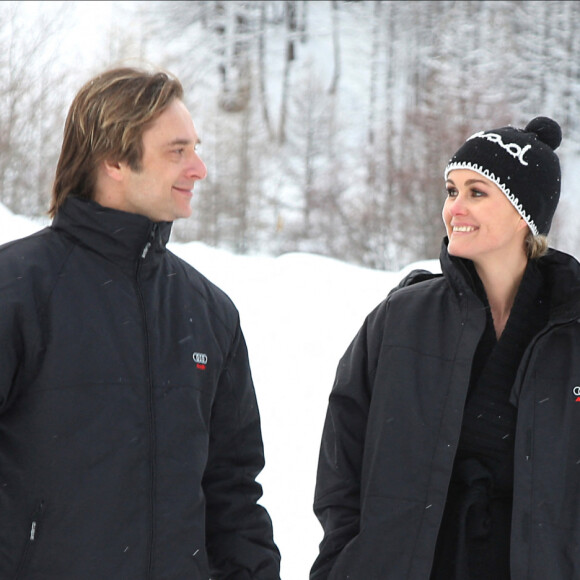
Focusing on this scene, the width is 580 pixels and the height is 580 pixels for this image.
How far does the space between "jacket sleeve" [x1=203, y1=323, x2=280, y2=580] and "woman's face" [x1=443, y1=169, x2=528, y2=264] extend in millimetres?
695

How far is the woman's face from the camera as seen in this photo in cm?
244

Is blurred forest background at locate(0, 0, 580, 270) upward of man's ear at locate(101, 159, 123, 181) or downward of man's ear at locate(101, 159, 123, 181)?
upward

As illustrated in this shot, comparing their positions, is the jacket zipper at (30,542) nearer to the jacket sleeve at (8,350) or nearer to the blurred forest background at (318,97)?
the jacket sleeve at (8,350)

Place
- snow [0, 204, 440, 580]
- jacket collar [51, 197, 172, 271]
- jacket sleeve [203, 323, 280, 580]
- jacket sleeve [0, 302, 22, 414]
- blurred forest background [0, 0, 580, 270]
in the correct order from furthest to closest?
1. blurred forest background [0, 0, 580, 270]
2. snow [0, 204, 440, 580]
3. jacket sleeve [203, 323, 280, 580]
4. jacket collar [51, 197, 172, 271]
5. jacket sleeve [0, 302, 22, 414]

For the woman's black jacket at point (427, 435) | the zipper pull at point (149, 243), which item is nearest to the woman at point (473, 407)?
the woman's black jacket at point (427, 435)

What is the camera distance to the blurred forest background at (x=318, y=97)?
18188mm

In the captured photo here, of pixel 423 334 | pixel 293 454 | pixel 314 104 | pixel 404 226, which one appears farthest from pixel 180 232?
pixel 423 334

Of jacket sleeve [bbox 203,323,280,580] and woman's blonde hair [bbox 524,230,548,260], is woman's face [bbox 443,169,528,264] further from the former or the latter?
jacket sleeve [bbox 203,323,280,580]

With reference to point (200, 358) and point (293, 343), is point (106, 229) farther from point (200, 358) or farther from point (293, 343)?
point (293, 343)

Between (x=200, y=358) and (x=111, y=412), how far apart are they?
0.93 ft

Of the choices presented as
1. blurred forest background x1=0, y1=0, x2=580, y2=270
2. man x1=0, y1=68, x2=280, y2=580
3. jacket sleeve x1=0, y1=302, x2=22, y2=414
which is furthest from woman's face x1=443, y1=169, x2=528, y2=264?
blurred forest background x1=0, y1=0, x2=580, y2=270

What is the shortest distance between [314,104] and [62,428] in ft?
89.2

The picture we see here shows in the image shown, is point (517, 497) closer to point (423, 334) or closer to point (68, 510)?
point (423, 334)

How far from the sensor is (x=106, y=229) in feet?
6.57
